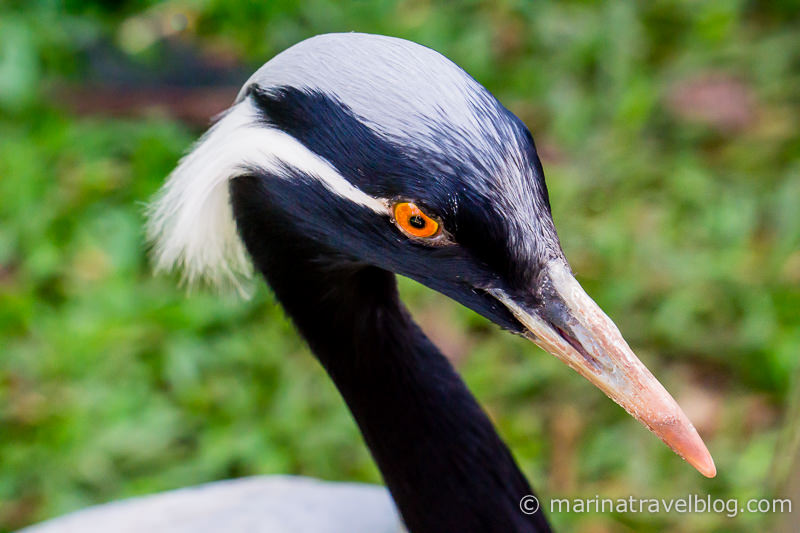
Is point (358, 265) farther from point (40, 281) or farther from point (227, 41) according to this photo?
point (227, 41)

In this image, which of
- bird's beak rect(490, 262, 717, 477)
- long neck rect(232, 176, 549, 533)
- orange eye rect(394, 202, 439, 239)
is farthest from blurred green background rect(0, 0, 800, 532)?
orange eye rect(394, 202, 439, 239)

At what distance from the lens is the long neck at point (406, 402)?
1.95 meters

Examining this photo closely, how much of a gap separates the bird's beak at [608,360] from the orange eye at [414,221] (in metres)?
0.22

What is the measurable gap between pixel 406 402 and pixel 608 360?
577 mm

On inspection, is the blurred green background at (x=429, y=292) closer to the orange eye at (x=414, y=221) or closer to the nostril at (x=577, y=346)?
the nostril at (x=577, y=346)

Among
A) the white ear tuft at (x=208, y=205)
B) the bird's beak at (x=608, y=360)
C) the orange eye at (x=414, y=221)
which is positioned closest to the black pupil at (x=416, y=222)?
the orange eye at (x=414, y=221)

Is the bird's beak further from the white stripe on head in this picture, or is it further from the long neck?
the long neck

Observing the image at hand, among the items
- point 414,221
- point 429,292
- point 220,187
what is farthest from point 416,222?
point 429,292

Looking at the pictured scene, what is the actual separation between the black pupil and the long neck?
409mm

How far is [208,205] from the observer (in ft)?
6.12

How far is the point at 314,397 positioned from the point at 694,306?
1.53 metres

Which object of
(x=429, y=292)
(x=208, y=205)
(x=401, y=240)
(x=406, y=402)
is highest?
(x=429, y=292)

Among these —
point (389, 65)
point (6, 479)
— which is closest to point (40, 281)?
point (6, 479)

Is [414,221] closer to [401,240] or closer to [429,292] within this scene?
[401,240]
